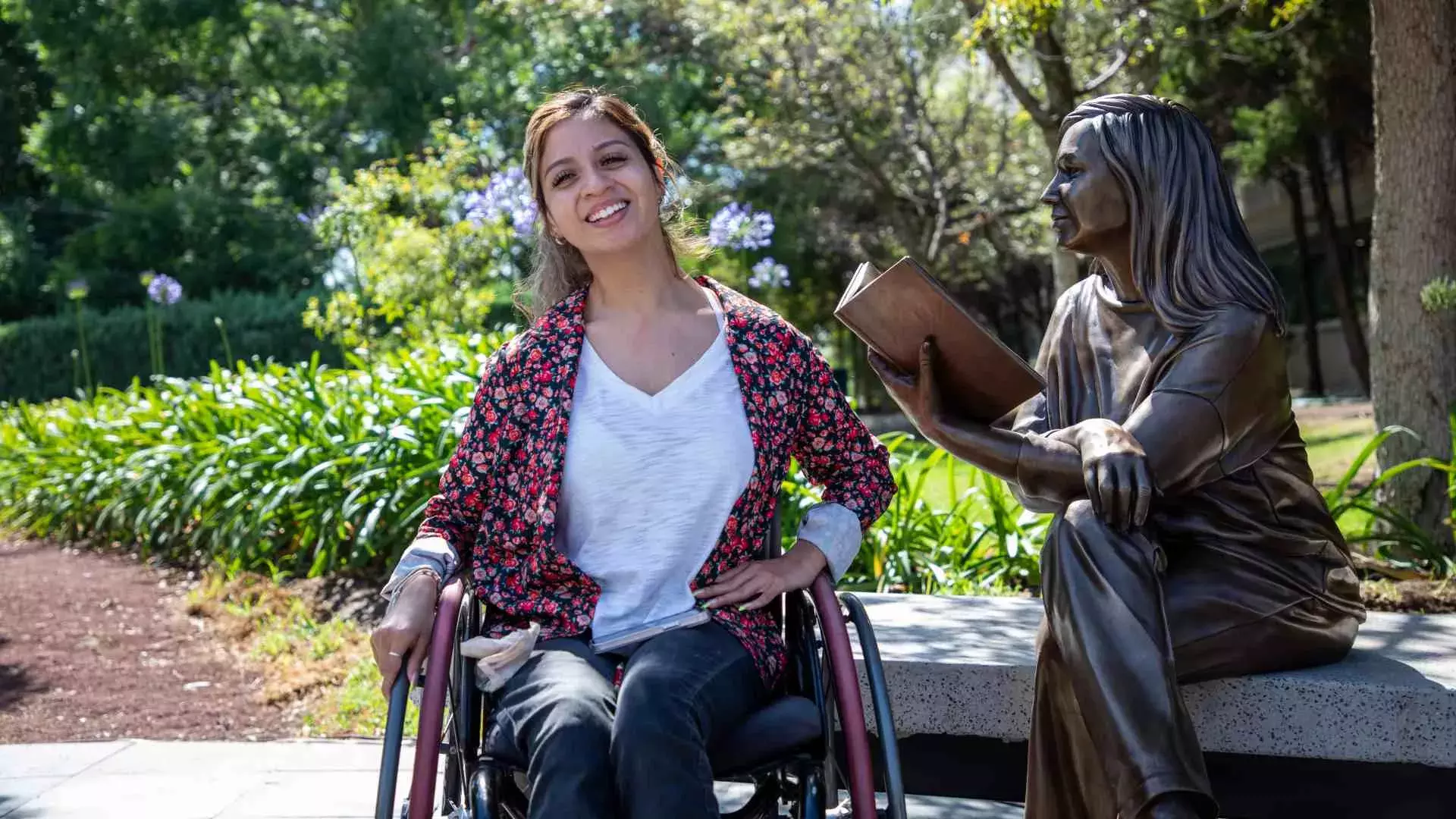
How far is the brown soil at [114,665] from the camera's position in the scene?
4605mm

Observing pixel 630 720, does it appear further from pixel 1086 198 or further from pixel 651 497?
pixel 1086 198

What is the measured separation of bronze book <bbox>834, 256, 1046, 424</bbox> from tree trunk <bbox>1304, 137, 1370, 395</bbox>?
15.7 meters

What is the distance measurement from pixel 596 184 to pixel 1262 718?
5.45 feet

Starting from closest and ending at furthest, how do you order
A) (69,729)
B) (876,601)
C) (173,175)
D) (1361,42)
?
(876,601) → (69,729) → (1361,42) → (173,175)

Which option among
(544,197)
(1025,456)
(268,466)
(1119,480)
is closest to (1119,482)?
(1119,480)

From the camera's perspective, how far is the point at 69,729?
458 cm

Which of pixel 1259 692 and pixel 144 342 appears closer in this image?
pixel 1259 692

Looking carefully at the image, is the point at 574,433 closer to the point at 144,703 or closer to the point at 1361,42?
the point at 144,703

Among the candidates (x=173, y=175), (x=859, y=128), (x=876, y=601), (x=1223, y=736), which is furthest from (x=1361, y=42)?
(x=173, y=175)

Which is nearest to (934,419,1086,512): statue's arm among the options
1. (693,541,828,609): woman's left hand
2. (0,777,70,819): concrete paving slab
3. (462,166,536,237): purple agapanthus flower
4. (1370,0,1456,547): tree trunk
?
(693,541,828,609): woman's left hand

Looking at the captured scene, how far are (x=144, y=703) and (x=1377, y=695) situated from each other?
4.17 meters

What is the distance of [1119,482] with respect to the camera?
221 centimetres

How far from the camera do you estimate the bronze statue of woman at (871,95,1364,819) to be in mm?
2217

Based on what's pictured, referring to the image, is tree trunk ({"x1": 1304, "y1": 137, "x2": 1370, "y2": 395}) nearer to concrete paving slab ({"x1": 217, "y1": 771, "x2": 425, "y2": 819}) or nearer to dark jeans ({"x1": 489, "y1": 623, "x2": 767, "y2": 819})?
concrete paving slab ({"x1": 217, "y1": 771, "x2": 425, "y2": 819})
